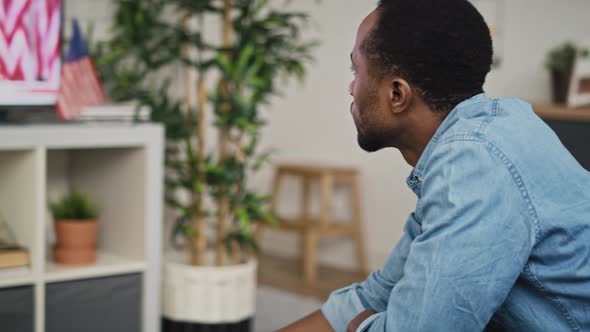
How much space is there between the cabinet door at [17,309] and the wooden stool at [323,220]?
2160 millimetres

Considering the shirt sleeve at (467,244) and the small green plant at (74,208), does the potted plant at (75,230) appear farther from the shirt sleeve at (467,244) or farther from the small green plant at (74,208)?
the shirt sleeve at (467,244)

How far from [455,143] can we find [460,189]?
0.07 metres

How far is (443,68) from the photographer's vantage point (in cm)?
111

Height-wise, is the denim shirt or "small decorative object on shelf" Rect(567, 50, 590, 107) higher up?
"small decorative object on shelf" Rect(567, 50, 590, 107)

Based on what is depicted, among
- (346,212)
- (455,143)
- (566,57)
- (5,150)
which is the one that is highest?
(566,57)

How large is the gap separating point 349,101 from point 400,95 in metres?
3.35

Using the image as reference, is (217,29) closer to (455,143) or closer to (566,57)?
(566,57)

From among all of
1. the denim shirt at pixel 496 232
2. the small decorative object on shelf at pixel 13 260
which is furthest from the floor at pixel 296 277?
the denim shirt at pixel 496 232

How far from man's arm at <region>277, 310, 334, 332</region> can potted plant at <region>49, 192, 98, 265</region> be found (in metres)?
1.07

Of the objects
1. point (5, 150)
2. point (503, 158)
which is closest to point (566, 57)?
point (5, 150)

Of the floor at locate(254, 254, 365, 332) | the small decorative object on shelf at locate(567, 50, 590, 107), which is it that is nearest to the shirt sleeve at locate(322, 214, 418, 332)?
the floor at locate(254, 254, 365, 332)

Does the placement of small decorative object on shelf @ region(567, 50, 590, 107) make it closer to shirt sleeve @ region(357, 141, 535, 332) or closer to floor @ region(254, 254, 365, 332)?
floor @ region(254, 254, 365, 332)

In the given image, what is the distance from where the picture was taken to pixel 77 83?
91.5 inches

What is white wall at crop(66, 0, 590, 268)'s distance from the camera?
378 centimetres
